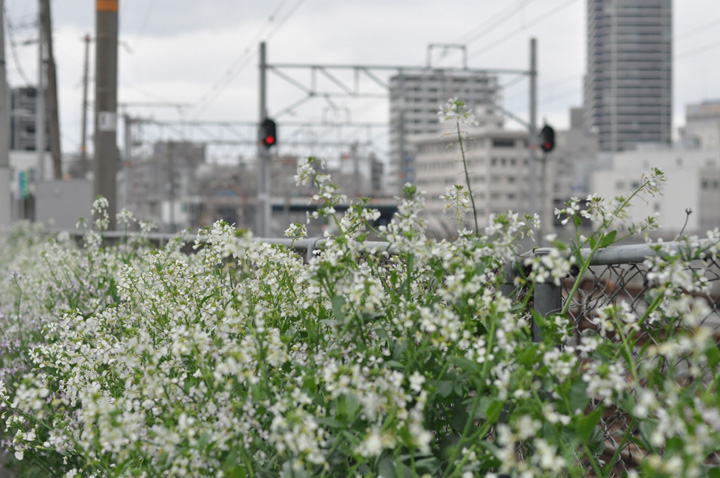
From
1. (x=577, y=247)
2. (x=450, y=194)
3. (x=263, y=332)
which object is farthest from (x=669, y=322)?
(x=263, y=332)

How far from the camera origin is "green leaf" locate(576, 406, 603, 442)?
94.1 inches

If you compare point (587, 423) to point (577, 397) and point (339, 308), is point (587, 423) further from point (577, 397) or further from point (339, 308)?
point (339, 308)

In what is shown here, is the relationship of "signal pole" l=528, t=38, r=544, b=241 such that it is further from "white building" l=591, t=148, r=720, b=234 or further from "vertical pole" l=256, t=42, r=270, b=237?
"white building" l=591, t=148, r=720, b=234

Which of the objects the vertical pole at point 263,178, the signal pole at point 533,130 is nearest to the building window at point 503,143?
the signal pole at point 533,130

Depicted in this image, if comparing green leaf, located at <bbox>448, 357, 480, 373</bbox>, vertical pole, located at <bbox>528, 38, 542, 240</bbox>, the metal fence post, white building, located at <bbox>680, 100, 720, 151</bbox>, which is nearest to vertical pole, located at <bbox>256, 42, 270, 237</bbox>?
vertical pole, located at <bbox>528, 38, 542, 240</bbox>

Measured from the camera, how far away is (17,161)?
10062cm

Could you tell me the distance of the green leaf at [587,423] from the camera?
2391 millimetres

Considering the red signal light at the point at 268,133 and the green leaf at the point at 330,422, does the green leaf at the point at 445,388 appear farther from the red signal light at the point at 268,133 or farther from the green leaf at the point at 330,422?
the red signal light at the point at 268,133

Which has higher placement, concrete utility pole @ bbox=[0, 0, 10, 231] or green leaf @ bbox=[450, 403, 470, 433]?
concrete utility pole @ bbox=[0, 0, 10, 231]

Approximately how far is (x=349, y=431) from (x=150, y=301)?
1.62m

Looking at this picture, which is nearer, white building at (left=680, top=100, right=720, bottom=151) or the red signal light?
the red signal light

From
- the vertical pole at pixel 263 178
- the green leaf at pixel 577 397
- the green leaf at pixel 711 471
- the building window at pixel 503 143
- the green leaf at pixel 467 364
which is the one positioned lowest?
the green leaf at pixel 711 471

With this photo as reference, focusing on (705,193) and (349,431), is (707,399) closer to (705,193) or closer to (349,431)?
(349,431)

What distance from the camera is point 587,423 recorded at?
2406 mm
